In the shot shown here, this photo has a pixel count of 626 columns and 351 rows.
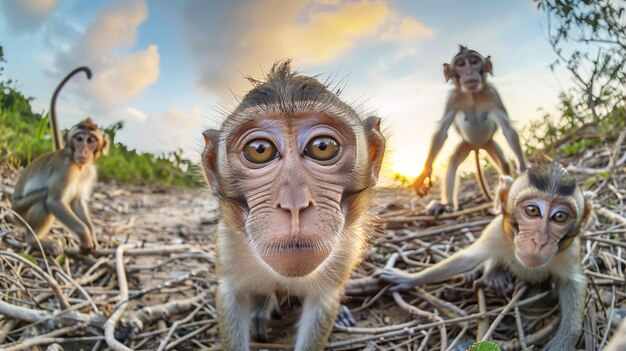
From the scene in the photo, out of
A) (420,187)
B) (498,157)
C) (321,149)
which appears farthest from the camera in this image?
(498,157)

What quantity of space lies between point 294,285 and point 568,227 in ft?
6.08

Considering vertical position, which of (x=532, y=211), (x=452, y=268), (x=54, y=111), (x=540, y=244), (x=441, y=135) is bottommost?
(x=452, y=268)

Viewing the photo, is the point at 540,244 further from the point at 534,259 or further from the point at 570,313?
the point at 570,313

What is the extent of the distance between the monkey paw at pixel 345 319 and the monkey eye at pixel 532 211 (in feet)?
4.82

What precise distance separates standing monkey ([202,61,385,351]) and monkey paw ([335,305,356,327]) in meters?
0.58

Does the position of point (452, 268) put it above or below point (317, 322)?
above

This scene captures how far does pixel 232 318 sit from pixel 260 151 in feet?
4.35

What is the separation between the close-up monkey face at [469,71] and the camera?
6996mm

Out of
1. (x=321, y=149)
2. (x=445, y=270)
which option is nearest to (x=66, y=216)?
(x=445, y=270)

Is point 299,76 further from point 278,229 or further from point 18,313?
point 18,313

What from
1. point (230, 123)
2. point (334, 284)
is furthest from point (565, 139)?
point (230, 123)

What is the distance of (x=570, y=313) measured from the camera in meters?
3.37

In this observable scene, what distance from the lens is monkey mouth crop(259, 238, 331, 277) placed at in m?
2.21

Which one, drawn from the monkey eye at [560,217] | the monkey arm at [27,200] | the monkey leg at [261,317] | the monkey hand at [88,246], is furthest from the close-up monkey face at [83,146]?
the monkey eye at [560,217]
